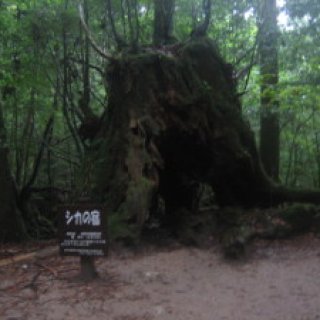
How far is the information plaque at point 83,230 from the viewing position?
279 inches

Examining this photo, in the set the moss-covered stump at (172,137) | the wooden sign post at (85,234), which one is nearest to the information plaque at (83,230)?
the wooden sign post at (85,234)

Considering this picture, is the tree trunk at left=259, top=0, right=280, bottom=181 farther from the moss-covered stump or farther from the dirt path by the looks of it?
the dirt path

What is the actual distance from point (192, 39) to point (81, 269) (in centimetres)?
595

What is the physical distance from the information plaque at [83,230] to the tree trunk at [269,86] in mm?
5886

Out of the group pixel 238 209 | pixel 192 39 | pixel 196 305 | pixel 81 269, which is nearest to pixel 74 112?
pixel 192 39

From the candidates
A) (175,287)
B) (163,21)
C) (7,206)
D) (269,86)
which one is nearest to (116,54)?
(163,21)

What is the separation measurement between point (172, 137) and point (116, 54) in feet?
7.19

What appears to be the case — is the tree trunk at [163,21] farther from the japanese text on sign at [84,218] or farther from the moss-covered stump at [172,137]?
the japanese text on sign at [84,218]

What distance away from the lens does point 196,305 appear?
630 centimetres

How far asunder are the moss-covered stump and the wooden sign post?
160 cm

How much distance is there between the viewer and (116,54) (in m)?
10.8

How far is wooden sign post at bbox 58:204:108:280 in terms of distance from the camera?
7.09 meters

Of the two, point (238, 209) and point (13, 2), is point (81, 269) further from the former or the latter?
point (13, 2)

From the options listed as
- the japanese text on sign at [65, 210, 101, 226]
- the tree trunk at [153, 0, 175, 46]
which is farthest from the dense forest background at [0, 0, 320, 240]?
the japanese text on sign at [65, 210, 101, 226]
